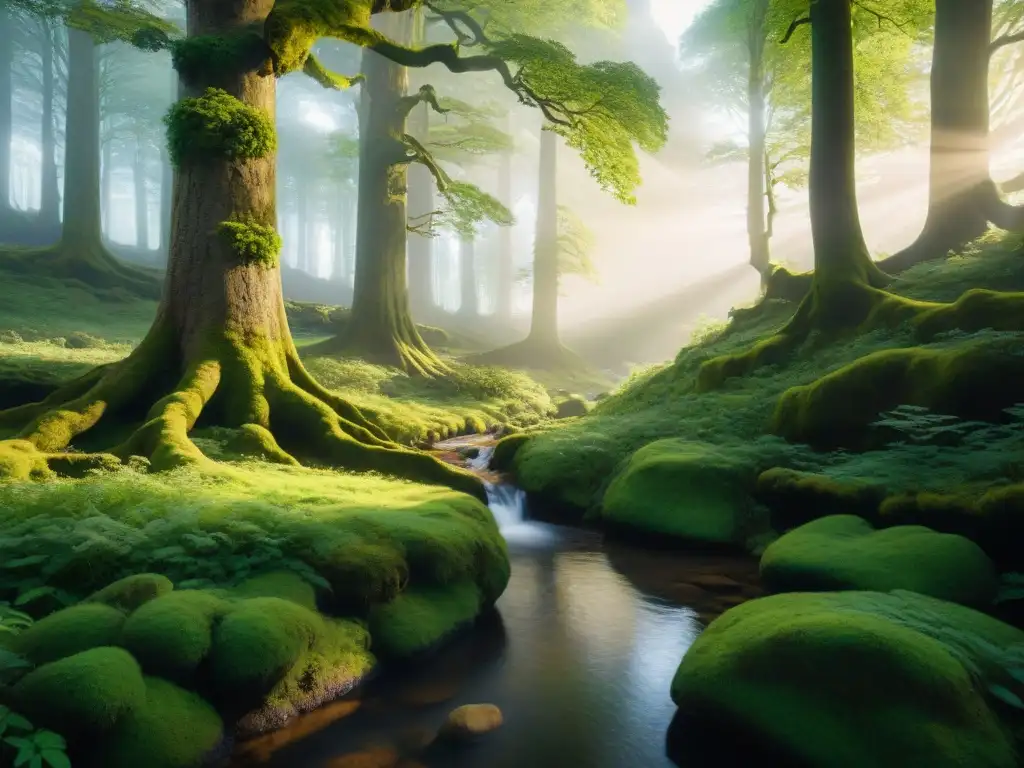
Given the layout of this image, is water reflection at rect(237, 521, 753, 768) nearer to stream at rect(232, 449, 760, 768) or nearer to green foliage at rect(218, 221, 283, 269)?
stream at rect(232, 449, 760, 768)

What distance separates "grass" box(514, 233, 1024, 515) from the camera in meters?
6.63

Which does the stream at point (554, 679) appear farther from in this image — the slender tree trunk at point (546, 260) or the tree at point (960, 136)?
the slender tree trunk at point (546, 260)

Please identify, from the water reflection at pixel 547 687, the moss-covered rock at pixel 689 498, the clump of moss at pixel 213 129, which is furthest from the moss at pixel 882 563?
the clump of moss at pixel 213 129

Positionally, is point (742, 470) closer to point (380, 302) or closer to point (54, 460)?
point (54, 460)

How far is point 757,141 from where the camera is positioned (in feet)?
64.1

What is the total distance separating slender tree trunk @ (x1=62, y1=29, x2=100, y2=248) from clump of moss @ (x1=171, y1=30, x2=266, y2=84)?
15.8 m

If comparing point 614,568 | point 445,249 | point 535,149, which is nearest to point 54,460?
point 614,568

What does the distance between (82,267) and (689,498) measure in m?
21.6

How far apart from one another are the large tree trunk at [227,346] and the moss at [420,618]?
281 centimetres

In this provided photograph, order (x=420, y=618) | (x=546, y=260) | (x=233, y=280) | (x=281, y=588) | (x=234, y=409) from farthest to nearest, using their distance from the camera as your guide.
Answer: (x=546, y=260) → (x=233, y=280) → (x=234, y=409) → (x=420, y=618) → (x=281, y=588)

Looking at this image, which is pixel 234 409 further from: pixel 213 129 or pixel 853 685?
pixel 853 685

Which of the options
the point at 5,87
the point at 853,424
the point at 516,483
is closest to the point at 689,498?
the point at 853,424

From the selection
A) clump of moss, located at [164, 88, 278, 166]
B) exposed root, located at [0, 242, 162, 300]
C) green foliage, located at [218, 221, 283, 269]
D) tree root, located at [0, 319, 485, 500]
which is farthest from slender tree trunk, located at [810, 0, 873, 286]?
exposed root, located at [0, 242, 162, 300]

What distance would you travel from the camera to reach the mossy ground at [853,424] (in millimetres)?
6574
